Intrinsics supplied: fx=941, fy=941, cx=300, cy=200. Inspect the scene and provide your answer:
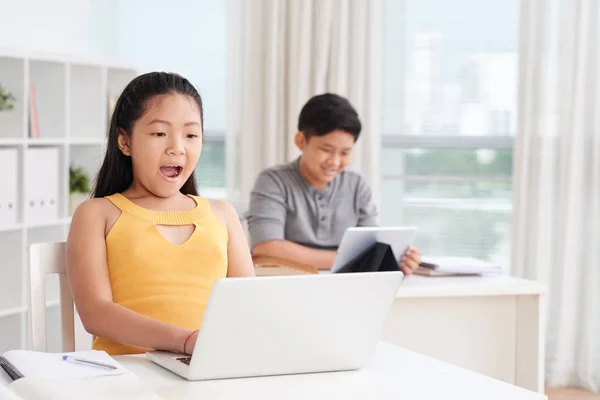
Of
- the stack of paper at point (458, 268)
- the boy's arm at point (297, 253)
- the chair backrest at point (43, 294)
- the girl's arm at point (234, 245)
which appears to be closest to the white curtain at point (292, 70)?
the boy's arm at point (297, 253)

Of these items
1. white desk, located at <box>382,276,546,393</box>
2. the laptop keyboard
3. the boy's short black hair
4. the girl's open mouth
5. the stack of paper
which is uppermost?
the boy's short black hair

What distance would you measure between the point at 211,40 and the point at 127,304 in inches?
135

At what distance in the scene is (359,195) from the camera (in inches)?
127

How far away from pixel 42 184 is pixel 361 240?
1954 mm

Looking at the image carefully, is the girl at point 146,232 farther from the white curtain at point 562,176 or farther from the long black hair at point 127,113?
the white curtain at point 562,176

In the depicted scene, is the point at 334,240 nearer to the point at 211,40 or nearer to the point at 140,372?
the point at 140,372

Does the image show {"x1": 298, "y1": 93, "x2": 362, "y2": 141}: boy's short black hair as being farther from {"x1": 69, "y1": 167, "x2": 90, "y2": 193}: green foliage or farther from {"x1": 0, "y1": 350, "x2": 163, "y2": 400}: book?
{"x1": 0, "y1": 350, "x2": 163, "y2": 400}: book

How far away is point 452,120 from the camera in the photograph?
461 centimetres

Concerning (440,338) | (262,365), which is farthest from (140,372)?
(440,338)

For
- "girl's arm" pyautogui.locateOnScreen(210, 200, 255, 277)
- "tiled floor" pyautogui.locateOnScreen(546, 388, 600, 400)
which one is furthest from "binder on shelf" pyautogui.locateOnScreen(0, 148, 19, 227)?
"tiled floor" pyautogui.locateOnScreen(546, 388, 600, 400)

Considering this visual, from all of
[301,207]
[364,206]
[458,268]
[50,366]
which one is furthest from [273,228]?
[50,366]

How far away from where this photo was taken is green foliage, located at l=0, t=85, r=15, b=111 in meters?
3.80

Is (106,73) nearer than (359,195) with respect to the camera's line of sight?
No

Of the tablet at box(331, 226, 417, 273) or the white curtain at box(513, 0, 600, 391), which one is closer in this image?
the tablet at box(331, 226, 417, 273)
